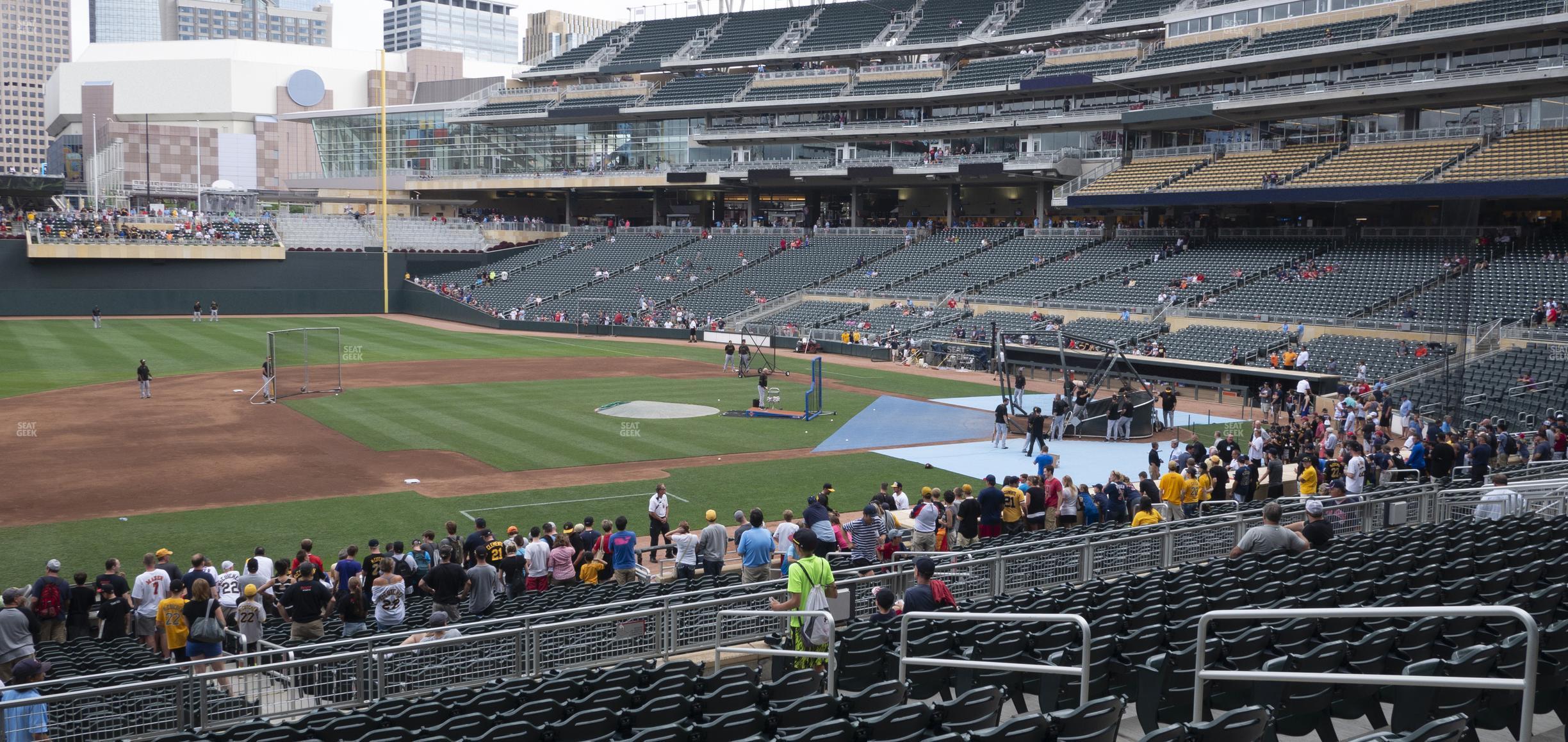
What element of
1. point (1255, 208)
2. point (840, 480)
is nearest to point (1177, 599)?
point (840, 480)

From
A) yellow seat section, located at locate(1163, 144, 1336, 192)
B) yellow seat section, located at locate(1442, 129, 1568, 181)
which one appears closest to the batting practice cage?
yellow seat section, located at locate(1163, 144, 1336, 192)

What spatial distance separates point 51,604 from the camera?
45.1 ft

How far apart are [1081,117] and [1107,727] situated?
6042cm

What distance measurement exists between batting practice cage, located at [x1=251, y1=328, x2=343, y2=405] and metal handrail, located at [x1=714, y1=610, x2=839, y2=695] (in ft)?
91.8

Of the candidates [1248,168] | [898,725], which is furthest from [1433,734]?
[1248,168]

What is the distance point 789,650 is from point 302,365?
3900cm

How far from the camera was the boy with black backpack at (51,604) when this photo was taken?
13.7 m

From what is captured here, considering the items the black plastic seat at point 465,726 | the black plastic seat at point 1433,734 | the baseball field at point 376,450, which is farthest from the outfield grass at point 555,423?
the black plastic seat at point 1433,734

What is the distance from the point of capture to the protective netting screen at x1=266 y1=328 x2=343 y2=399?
3800cm

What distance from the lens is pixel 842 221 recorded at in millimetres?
78688

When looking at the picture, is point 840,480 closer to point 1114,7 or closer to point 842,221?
point 1114,7

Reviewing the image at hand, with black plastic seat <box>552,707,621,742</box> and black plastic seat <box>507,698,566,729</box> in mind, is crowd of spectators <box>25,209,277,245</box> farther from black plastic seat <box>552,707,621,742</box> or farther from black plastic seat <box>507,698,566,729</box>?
black plastic seat <box>552,707,621,742</box>

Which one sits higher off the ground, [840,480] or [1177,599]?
[1177,599]

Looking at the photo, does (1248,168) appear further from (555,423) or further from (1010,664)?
(1010,664)
